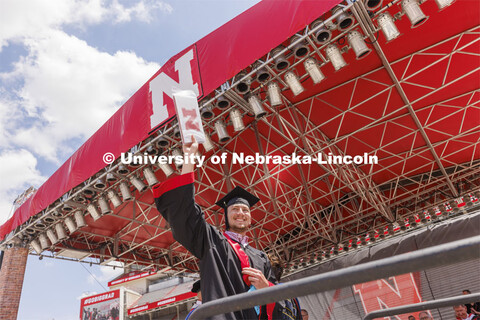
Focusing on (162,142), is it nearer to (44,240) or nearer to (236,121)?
(236,121)

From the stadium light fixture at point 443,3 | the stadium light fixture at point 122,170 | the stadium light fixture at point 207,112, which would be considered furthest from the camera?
the stadium light fixture at point 122,170

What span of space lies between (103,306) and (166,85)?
25.9 m

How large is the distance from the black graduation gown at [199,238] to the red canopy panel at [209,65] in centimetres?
374

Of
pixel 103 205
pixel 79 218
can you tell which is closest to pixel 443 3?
pixel 103 205

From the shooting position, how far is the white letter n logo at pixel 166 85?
580 cm

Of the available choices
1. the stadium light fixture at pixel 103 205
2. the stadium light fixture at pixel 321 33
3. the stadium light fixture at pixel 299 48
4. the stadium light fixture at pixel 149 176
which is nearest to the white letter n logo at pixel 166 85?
the stadium light fixture at pixel 149 176

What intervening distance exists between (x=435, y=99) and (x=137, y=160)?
22.0 feet

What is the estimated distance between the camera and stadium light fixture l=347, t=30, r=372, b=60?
4809mm

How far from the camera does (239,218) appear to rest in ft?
6.91

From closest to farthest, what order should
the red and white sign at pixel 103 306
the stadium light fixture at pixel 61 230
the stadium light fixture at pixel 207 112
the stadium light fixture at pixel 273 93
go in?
the stadium light fixture at pixel 273 93, the stadium light fixture at pixel 207 112, the stadium light fixture at pixel 61 230, the red and white sign at pixel 103 306

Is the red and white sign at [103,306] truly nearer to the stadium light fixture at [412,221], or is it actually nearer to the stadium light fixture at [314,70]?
the stadium light fixture at [412,221]

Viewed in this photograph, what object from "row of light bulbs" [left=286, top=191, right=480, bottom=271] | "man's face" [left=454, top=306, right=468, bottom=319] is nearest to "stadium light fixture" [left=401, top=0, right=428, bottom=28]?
"man's face" [left=454, top=306, right=468, bottom=319]

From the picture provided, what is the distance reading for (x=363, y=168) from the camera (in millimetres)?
10133

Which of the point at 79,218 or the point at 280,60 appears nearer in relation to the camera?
the point at 280,60
